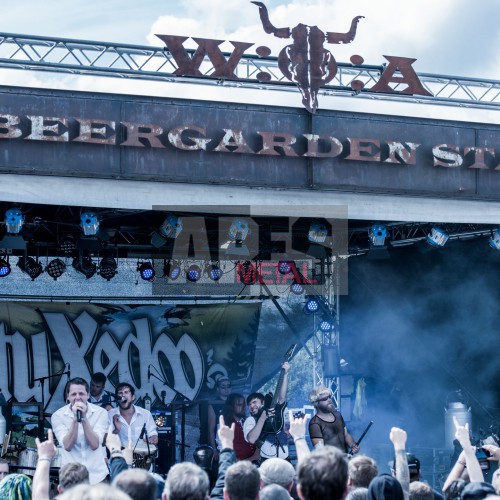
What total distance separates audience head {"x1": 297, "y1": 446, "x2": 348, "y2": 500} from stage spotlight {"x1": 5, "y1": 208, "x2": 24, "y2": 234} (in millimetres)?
9741

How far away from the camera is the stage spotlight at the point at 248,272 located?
690 inches

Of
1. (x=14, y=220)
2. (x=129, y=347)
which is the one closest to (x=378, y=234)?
(x=14, y=220)

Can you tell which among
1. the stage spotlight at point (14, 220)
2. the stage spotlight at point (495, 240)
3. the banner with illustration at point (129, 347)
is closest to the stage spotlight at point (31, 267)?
the banner with illustration at point (129, 347)

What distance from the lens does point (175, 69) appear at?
1362 centimetres

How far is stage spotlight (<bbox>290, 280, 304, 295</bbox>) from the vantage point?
17.1m

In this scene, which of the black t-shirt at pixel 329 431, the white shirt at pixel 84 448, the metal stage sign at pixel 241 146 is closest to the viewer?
the white shirt at pixel 84 448

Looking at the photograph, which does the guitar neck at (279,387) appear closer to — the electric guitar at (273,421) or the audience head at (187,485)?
the electric guitar at (273,421)

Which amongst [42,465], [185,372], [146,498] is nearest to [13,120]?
[185,372]

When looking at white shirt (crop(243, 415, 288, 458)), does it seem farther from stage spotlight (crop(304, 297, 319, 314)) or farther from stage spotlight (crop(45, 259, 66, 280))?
stage spotlight (crop(45, 259, 66, 280))

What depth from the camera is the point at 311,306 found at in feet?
54.7

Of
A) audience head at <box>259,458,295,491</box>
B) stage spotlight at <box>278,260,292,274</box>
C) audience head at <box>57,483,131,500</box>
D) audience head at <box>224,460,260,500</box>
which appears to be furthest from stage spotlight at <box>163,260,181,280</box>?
audience head at <box>57,483,131,500</box>

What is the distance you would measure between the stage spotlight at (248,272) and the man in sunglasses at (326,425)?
565 centimetres

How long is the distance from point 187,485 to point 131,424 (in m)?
7.74

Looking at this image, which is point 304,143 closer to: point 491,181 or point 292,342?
point 491,181
